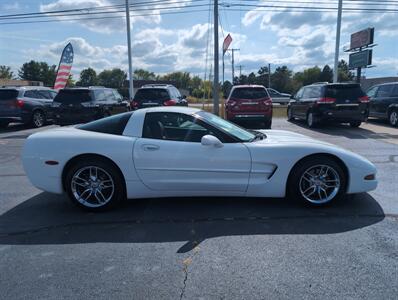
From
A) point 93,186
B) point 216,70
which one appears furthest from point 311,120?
point 93,186

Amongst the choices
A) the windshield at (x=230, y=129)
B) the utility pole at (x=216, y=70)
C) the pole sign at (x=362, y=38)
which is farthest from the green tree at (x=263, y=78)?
the windshield at (x=230, y=129)

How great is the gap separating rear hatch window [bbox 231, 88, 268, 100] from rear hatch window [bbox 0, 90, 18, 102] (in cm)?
863

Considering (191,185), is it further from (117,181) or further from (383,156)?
(383,156)

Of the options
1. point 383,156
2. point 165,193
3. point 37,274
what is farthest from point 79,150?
point 383,156

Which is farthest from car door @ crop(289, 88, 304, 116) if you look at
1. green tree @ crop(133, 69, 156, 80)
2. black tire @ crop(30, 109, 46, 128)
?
green tree @ crop(133, 69, 156, 80)

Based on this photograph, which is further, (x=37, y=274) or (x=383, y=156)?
(x=383, y=156)

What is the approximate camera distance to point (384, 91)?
14734 millimetres

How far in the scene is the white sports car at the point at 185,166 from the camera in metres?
4.45

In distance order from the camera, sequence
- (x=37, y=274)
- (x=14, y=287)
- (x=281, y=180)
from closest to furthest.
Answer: (x=14, y=287) < (x=37, y=274) < (x=281, y=180)

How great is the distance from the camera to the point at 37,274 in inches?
122

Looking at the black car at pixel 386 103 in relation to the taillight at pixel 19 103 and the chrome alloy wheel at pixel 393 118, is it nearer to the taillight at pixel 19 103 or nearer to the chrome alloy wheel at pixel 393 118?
the chrome alloy wheel at pixel 393 118

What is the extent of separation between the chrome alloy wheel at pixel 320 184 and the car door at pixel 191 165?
0.78 m

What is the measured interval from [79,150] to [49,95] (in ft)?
43.7

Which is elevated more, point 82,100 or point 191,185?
point 82,100
